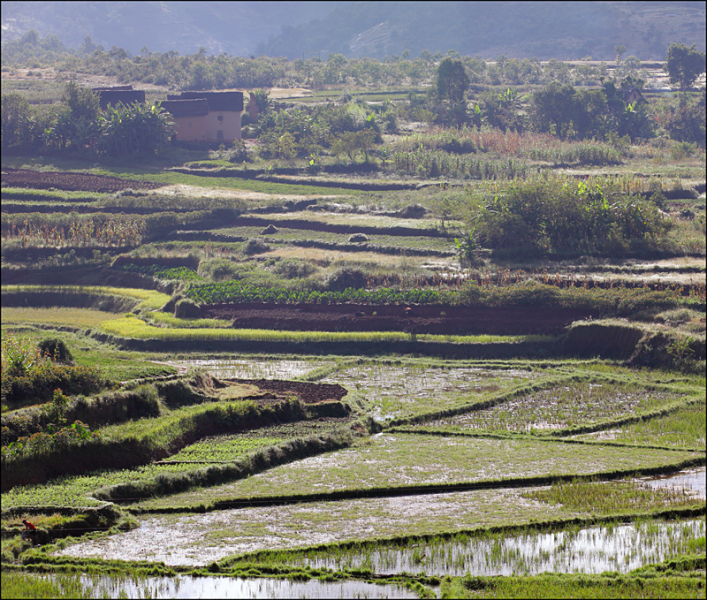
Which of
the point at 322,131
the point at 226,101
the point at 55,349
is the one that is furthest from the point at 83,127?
the point at 55,349

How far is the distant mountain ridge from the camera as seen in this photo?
129 m

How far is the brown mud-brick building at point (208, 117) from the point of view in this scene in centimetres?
5991

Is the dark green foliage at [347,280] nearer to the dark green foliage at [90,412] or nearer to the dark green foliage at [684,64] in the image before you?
the dark green foliage at [90,412]

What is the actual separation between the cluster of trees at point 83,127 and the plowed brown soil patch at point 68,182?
4.73m

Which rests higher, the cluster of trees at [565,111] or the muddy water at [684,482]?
the cluster of trees at [565,111]

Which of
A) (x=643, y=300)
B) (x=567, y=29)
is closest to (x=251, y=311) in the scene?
(x=643, y=300)

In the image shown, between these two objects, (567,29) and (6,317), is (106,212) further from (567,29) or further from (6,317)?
(567,29)

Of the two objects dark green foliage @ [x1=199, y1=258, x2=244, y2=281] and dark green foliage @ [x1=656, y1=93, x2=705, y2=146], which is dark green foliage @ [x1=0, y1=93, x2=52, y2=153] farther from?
dark green foliage @ [x1=656, y1=93, x2=705, y2=146]

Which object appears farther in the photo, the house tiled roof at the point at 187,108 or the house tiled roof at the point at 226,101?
the house tiled roof at the point at 226,101

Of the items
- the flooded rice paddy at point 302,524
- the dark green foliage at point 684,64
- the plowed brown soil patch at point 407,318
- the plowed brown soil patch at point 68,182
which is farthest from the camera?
the dark green foliage at point 684,64

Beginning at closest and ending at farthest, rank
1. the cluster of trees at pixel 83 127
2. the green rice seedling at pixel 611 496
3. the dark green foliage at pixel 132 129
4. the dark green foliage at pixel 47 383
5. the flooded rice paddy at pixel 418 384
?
the green rice seedling at pixel 611 496, the dark green foliage at pixel 47 383, the flooded rice paddy at pixel 418 384, the dark green foliage at pixel 132 129, the cluster of trees at pixel 83 127

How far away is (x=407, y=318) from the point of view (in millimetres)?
30000

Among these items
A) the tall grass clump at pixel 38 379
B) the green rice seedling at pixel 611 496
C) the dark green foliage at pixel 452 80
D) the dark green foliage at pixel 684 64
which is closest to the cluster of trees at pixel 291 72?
the dark green foliage at pixel 684 64

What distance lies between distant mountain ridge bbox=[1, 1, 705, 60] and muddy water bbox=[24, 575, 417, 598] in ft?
358
